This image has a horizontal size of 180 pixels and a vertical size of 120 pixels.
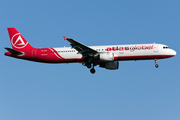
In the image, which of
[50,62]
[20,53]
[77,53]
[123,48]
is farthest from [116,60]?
[20,53]

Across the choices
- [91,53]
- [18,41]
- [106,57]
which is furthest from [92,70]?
[18,41]

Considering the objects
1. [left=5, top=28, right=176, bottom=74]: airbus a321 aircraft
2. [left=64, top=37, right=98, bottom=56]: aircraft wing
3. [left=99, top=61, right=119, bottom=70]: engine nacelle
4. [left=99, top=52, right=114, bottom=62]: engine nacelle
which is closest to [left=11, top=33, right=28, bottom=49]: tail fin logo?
[left=5, top=28, right=176, bottom=74]: airbus a321 aircraft

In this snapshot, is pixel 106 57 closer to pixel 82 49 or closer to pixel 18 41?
pixel 82 49

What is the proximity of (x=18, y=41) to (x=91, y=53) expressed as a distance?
13.6 metres

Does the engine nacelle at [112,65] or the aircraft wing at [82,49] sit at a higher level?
the aircraft wing at [82,49]

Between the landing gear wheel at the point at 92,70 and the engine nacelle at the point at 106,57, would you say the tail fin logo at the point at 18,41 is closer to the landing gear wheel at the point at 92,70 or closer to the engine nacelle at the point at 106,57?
the landing gear wheel at the point at 92,70

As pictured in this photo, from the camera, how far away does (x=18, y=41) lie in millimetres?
52312

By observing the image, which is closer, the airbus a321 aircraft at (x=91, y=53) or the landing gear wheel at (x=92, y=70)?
the airbus a321 aircraft at (x=91, y=53)

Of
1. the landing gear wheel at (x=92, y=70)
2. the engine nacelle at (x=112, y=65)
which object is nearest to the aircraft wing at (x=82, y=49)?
the landing gear wheel at (x=92, y=70)

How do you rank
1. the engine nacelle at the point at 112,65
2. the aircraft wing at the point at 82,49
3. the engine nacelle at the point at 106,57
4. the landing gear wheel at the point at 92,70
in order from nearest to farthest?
1. the aircraft wing at the point at 82,49
2. the engine nacelle at the point at 106,57
3. the engine nacelle at the point at 112,65
4. the landing gear wheel at the point at 92,70

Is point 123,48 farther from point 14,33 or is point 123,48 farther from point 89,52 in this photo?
point 14,33

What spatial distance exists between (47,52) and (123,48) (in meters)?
12.4

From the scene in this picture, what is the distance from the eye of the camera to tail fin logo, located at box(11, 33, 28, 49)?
170ft

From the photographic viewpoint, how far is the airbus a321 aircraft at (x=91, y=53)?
46.6 meters
